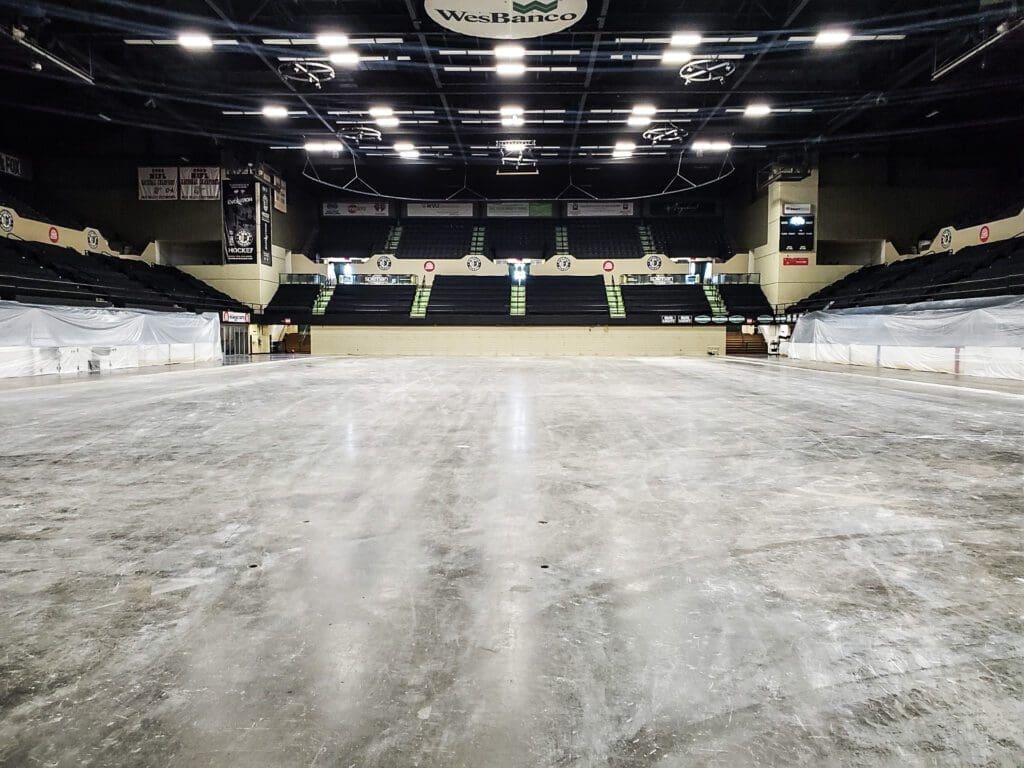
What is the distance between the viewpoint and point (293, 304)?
25.6 metres

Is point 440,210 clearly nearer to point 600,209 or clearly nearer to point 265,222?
point 600,209

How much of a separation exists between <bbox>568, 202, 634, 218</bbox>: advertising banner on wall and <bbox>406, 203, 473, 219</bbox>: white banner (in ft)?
20.2

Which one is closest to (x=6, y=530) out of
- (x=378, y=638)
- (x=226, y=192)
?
(x=378, y=638)

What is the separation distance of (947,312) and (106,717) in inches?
603

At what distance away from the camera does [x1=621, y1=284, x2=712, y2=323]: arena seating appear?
25.4m

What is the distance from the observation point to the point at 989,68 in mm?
14453

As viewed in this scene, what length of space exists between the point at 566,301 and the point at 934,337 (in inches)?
652

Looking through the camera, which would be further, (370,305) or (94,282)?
(370,305)

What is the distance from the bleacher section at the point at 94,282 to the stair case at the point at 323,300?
3.40 m

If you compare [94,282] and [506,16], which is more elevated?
[506,16]

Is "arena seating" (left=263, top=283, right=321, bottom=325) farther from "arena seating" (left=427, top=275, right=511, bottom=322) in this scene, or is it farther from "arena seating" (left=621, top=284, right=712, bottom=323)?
"arena seating" (left=621, top=284, right=712, bottom=323)

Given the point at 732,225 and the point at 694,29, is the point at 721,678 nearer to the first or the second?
the point at 694,29

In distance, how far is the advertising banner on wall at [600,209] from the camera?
31830mm

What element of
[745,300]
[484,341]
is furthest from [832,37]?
[484,341]
